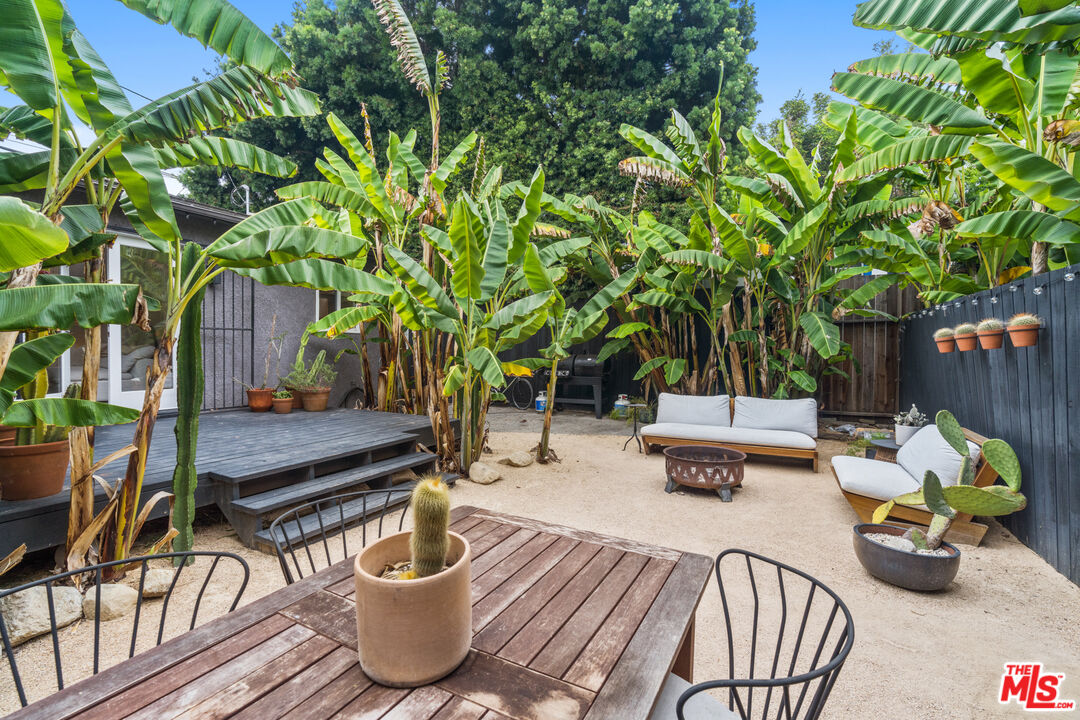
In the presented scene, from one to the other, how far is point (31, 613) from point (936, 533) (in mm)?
4598

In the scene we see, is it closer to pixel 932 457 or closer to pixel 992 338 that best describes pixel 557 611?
pixel 932 457

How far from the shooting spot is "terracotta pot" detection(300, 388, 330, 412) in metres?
6.86

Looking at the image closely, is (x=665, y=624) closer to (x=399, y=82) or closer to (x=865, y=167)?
(x=865, y=167)

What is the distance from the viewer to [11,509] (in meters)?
2.53

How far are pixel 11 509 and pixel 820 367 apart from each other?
26.0 feet

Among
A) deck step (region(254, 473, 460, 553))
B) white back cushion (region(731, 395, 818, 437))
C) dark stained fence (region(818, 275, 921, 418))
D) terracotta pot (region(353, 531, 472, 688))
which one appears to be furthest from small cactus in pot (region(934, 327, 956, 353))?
terracotta pot (region(353, 531, 472, 688))

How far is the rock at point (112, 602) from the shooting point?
2477mm

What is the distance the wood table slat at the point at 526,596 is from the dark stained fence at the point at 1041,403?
→ 3.03m

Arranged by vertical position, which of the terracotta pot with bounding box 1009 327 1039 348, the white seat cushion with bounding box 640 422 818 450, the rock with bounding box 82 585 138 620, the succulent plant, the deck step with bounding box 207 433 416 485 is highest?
the succulent plant

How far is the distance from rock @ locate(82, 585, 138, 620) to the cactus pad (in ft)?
15.9

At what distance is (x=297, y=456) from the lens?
397 cm

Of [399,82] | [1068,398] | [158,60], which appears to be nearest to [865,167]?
[1068,398]

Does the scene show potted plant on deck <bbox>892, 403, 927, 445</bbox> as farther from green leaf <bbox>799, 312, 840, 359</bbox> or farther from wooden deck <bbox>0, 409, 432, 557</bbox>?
wooden deck <bbox>0, 409, 432, 557</bbox>

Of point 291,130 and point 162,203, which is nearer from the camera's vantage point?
point 162,203
